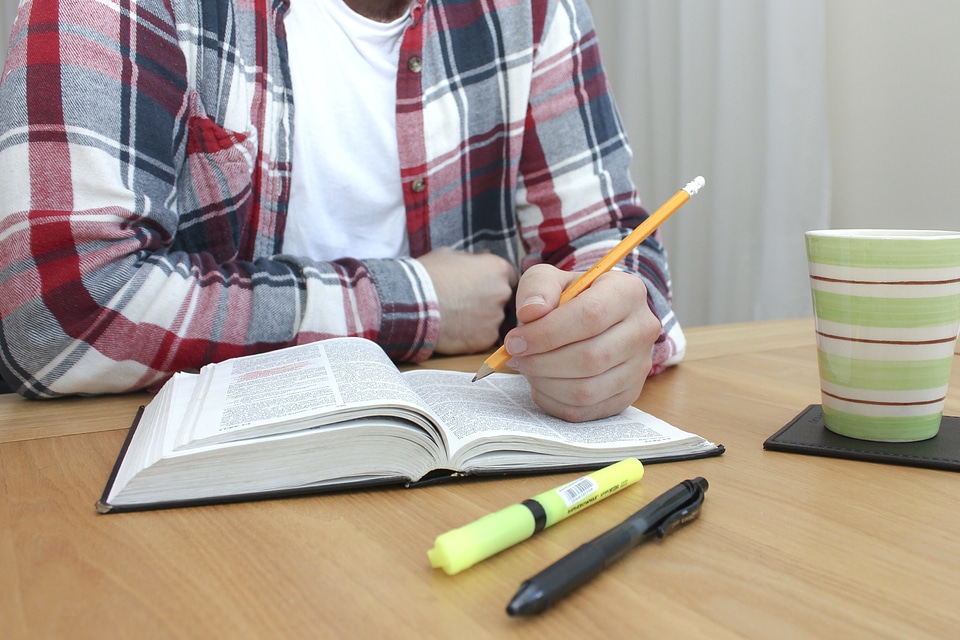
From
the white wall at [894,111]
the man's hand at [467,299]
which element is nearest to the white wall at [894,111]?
the white wall at [894,111]

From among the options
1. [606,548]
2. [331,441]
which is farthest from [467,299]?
[606,548]

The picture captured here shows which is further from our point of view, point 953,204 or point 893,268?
point 953,204

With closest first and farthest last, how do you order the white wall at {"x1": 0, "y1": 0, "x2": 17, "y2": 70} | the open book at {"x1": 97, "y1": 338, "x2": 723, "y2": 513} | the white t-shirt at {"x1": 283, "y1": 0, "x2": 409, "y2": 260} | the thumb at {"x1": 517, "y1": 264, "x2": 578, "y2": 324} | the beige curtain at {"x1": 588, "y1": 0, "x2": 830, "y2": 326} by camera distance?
the open book at {"x1": 97, "y1": 338, "x2": 723, "y2": 513} < the thumb at {"x1": 517, "y1": 264, "x2": 578, "y2": 324} < the white t-shirt at {"x1": 283, "y1": 0, "x2": 409, "y2": 260} < the beige curtain at {"x1": 588, "y1": 0, "x2": 830, "y2": 326} < the white wall at {"x1": 0, "y1": 0, "x2": 17, "y2": 70}

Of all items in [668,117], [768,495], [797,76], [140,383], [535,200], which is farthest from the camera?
[668,117]

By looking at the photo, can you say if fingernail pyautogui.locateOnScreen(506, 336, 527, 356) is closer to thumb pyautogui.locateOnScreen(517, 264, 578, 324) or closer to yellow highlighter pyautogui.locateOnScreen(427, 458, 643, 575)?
thumb pyautogui.locateOnScreen(517, 264, 578, 324)

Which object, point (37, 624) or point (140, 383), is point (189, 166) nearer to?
point (140, 383)

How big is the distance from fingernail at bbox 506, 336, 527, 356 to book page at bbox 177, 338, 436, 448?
0.29ft

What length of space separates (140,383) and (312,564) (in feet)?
1.44

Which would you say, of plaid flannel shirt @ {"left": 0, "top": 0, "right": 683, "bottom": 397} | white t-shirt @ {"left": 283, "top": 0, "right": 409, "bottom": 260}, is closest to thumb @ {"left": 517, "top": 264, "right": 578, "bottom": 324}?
plaid flannel shirt @ {"left": 0, "top": 0, "right": 683, "bottom": 397}

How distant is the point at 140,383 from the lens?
0.72 m

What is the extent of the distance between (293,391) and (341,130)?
0.56m

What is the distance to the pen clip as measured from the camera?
382 millimetres

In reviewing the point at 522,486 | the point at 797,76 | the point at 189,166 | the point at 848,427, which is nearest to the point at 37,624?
the point at 522,486

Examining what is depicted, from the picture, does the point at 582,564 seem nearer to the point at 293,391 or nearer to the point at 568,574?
the point at 568,574
